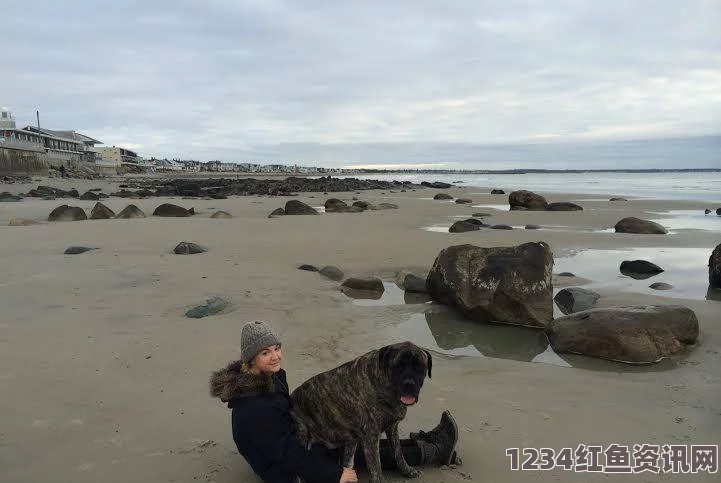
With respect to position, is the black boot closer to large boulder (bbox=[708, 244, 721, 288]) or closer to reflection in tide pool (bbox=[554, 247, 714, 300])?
reflection in tide pool (bbox=[554, 247, 714, 300])

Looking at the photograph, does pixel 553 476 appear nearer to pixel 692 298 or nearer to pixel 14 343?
pixel 14 343

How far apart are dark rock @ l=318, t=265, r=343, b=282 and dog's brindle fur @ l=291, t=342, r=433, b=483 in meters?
6.28

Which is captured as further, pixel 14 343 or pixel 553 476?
pixel 14 343

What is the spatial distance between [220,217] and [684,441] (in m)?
18.0

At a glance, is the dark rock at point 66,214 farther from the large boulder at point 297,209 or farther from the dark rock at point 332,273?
the dark rock at point 332,273

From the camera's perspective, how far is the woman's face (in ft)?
11.2

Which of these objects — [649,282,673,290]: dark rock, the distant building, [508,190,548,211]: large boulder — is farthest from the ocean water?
the distant building

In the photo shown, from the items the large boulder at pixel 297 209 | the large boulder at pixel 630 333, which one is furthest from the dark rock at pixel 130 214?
the large boulder at pixel 630 333

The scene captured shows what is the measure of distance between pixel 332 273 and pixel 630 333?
5462 mm

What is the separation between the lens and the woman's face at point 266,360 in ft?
11.2

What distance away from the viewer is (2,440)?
409 centimetres

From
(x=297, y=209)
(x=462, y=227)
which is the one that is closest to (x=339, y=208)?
(x=297, y=209)

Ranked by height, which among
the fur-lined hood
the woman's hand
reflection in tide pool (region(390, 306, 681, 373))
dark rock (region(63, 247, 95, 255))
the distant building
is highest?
the distant building

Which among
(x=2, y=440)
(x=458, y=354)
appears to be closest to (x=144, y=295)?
(x=2, y=440)
